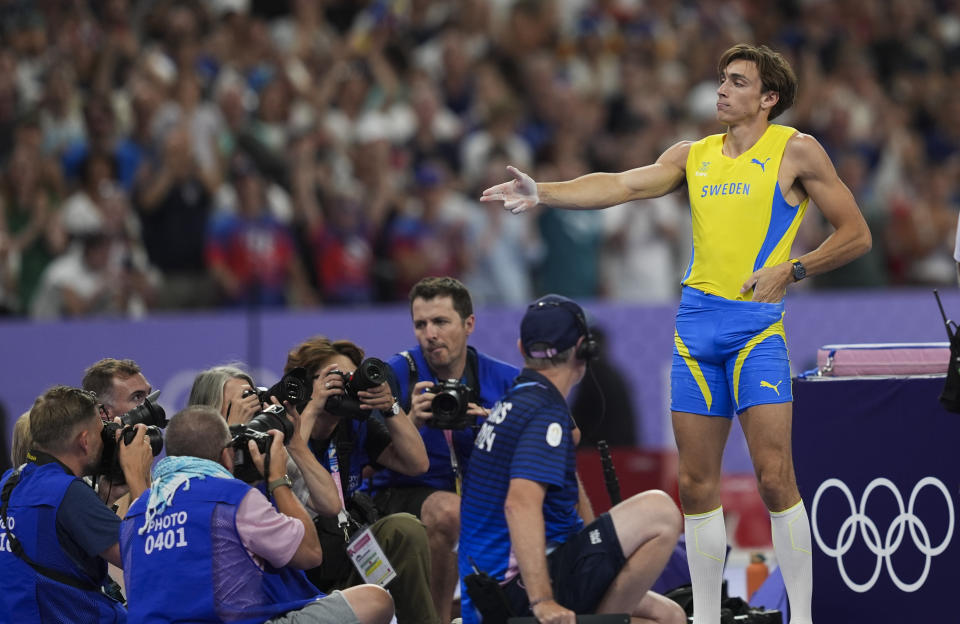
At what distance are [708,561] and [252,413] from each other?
221 cm

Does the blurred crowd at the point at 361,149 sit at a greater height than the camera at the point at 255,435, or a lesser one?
greater

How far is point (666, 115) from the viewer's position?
1417 cm

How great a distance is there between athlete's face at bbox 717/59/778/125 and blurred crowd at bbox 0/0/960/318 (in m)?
6.05

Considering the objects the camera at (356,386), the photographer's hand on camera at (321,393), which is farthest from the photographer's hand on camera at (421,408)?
the photographer's hand on camera at (321,393)

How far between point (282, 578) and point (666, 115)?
9299 millimetres

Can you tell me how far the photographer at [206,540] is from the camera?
539 centimetres

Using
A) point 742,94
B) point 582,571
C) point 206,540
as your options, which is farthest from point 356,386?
point 742,94

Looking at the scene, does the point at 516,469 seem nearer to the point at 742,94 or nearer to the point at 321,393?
the point at 321,393

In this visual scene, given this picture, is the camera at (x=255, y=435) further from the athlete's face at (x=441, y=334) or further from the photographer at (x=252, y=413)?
the athlete's face at (x=441, y=334)

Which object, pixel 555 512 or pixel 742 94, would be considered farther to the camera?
pixel 742 94

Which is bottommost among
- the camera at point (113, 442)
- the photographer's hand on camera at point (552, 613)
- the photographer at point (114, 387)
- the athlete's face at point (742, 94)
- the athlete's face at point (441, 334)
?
the photographer's hand on camera at point (552, 613)

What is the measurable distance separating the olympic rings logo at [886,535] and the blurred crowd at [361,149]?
19.9ft

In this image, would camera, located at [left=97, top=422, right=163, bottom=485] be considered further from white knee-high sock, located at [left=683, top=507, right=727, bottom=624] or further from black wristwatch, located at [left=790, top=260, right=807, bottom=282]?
black wristwatch, located at [left=790, top=260, right=807, bottom=282]

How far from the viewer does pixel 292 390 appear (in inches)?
257
